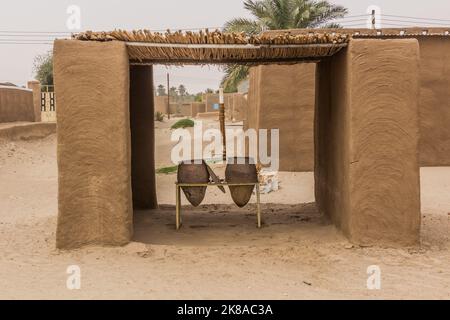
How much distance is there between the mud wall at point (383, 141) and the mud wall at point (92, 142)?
240 centimetres

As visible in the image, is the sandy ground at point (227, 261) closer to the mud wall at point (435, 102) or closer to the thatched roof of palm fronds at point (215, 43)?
the thatched roof of palm fronds at point (215, 43)

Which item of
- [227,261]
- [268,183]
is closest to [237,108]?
[268,183]

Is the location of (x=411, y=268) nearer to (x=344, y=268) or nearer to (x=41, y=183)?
(x=344, y=268)

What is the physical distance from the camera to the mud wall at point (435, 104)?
12797 millimetres

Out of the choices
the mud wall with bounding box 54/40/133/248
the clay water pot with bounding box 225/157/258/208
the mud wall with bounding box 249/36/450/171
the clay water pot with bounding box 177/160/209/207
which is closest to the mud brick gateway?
the mud wall with bounding box 54/40/133/248

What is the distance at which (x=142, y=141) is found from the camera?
8898 mm

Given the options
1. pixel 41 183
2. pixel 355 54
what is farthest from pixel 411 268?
pixel 41 183

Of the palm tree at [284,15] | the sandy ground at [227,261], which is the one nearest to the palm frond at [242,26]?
the palm tree at [284,15]

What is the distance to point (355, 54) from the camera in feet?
19.6

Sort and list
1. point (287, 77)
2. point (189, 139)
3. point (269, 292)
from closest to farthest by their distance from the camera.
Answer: point (269, 292), point (287, 77), point (189, 139)

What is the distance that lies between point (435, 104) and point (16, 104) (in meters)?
13.4

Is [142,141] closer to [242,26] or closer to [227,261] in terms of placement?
[227,261]
